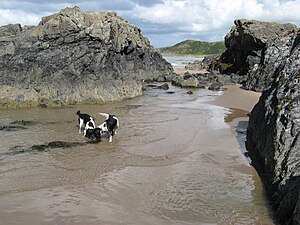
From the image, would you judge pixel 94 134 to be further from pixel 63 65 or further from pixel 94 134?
pixel 63 65

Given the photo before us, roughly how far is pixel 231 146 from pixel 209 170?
273 cm

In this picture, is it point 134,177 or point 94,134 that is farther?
point 94,134

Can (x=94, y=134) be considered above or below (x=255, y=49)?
below

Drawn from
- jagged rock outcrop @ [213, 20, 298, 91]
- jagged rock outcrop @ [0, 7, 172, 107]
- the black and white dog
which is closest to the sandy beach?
jagged rock outcrop @ [213, 20, 298, 91]

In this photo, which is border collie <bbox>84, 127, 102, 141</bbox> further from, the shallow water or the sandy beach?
the sandy beach

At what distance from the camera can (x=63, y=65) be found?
23.9 meters

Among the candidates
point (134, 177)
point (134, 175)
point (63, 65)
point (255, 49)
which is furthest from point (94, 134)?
point (255, 49)

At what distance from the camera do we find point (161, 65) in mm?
45469

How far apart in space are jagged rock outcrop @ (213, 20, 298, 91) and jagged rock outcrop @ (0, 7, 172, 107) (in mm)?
9214

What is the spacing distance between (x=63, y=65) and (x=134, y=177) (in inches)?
631

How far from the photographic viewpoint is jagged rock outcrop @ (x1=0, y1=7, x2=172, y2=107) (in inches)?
876

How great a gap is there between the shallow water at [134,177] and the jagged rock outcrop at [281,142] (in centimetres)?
40

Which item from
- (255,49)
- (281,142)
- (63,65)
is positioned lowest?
(281,142)

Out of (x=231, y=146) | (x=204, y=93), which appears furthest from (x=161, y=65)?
(x=231, y=146)
